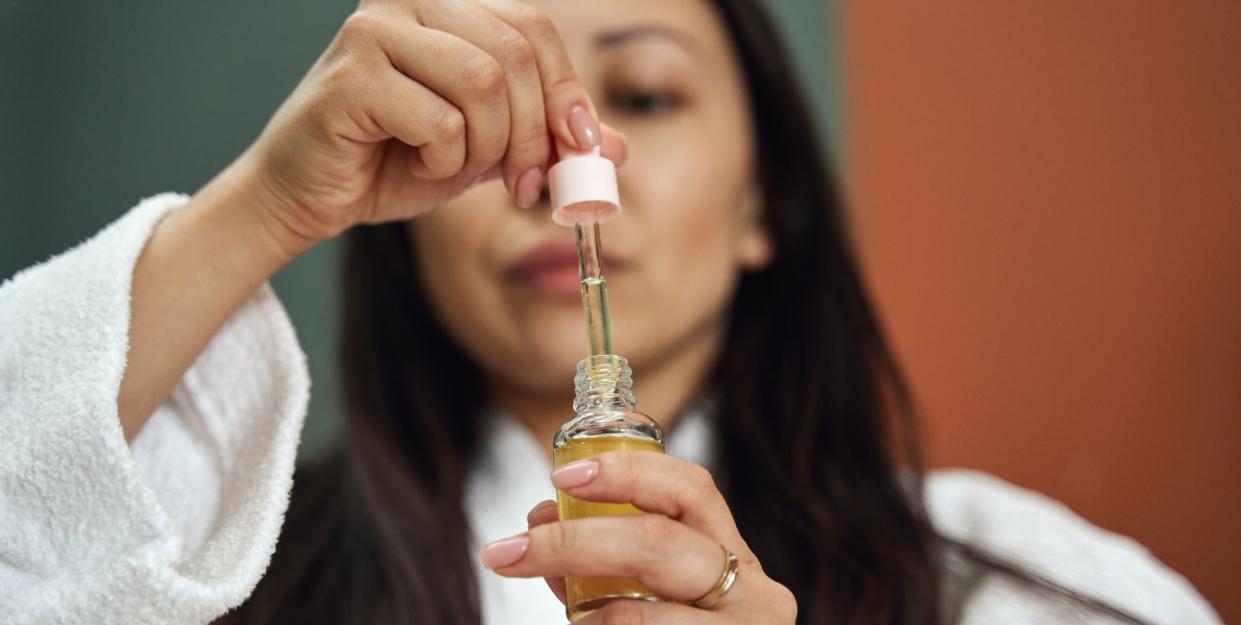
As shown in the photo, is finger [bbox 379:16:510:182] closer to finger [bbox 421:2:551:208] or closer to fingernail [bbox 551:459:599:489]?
finger [bbox 421:2:551:208]

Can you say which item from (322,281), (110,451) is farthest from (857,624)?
(322,281)

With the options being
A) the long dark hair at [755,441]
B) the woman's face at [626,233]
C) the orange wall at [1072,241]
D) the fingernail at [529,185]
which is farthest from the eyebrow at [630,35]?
the orange wall at [1072,241]

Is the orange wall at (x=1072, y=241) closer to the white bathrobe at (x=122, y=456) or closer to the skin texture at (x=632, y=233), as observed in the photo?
the skin texture at (x=632, y=233)

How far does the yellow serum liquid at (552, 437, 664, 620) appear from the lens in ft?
1.19

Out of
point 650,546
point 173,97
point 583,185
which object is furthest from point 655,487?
point 173,97

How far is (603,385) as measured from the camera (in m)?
0.38

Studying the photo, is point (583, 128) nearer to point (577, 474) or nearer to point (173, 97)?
point (577, 474)

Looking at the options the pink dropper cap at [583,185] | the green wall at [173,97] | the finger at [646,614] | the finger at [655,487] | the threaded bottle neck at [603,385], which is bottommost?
the finger at [646,614]

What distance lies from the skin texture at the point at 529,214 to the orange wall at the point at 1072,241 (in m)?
0.35

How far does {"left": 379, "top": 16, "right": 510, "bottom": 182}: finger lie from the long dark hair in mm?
352

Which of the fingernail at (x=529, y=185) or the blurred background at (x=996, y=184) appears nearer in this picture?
the fingernail at (x=529, y=185)

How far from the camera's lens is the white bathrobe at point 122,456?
43 centimetres

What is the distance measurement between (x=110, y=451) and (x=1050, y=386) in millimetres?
928

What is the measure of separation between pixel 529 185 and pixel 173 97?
3.21ft
